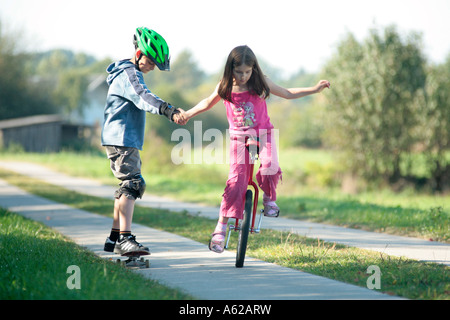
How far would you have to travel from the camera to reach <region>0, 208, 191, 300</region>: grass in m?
3.74

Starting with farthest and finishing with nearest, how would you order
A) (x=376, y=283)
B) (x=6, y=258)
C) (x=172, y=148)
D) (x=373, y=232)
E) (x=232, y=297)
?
(x=172, y=148)
(x=373, y=232)
(x=6, y=258)
(x=376, y=283)
(x=232, y=297)

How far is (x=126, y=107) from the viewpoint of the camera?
5164 millimetres

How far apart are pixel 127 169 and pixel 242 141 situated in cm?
111

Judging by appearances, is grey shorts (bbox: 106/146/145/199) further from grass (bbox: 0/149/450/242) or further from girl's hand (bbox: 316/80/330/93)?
grass (bbox: 0/149/450/242)

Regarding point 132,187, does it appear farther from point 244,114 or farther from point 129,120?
point 244,114

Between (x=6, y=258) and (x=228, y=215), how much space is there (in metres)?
2.04

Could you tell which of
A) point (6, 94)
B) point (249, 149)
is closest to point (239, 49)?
point (249, 149)

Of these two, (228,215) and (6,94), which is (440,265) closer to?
(228,215)

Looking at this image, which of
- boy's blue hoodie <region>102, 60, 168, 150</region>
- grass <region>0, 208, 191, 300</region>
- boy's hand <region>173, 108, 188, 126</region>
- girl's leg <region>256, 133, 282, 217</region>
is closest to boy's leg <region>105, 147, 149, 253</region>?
boy's blue hoodie <region>102, 60, 168, 150</region>

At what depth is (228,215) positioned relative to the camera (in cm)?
520

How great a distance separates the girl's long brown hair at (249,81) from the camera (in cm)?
508

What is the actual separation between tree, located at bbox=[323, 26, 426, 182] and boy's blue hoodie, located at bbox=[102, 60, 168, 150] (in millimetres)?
17646

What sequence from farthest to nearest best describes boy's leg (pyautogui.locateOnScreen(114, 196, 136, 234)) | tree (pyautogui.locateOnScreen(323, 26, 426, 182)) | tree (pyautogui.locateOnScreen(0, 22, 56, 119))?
tree (pyautogui.locateOnScreen(0, 22, 56, 119)), tree (pyautogui.locateOnScreen(323, 26, 426, 182)), boy's leg (pyautogui.locateOnScreen(114, 196, 136, 234))
